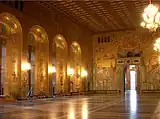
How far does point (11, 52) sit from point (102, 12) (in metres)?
8.80

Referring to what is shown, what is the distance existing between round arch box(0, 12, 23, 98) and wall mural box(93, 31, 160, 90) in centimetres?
1317

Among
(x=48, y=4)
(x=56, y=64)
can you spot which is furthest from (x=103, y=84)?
(x=48, y=4)

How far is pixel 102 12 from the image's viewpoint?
23.4m

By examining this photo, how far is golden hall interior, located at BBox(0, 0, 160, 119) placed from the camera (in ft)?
60.6

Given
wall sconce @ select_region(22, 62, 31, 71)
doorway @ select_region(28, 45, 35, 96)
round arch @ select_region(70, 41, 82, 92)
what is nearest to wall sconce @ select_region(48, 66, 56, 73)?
doorway @ select_region(28, 45, 35, 96)

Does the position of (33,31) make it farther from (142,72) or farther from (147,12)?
(142,72)

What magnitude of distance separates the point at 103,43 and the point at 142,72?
210 inches

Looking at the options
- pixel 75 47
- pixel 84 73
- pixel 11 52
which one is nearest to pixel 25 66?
pixel 11 52

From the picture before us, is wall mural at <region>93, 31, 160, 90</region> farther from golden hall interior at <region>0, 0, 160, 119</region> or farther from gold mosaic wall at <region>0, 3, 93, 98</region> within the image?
gold mosaic wall at <region>0, 3, 93, 98</region>

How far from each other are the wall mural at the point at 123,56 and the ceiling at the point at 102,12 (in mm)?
1343

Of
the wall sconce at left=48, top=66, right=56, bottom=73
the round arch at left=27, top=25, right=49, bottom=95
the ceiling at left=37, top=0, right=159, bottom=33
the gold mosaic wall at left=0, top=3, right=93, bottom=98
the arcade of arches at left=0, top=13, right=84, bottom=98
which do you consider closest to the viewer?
the arcade of arches at left=0, top=13, right=84, bottom=98

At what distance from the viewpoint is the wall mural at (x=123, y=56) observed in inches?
1104

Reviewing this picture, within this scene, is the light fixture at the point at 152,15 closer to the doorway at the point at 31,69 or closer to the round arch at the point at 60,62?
the doorway at the point at 31,69

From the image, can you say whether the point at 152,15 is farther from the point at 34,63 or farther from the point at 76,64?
the point at 76,64
